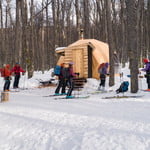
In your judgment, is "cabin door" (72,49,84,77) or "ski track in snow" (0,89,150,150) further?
"cabin door" (72,49,84,77)

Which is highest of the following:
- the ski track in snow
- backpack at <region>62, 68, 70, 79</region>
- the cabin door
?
the cabin door

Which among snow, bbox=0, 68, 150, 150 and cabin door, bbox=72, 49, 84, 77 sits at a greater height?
cabin door, bbox=72, 49, 84, 77

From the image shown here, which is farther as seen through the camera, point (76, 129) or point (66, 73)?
point (66, 73)

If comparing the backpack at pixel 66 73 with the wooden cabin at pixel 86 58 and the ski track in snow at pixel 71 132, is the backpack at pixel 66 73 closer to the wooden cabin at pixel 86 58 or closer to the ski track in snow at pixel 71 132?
the ski track in snow at pixel 71 132

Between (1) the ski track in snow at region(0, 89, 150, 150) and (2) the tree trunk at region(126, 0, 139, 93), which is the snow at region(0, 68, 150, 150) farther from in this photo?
(2) the tree trunk at region(126, 0, 139, 93)

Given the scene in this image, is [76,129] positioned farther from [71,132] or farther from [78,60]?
[78,60]

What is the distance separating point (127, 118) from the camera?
483 centimetres

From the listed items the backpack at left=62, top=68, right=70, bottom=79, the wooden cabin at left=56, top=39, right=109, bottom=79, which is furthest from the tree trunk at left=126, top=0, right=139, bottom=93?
the wooden cabin at left=56, top=39, right=109, bottom=79

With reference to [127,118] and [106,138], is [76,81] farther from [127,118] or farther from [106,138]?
[106,138]

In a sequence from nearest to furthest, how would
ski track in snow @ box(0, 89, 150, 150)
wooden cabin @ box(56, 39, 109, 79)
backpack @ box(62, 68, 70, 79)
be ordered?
1. ski track in snow @ box(0, 89, 150, 150)
2. backpack @ box(62, 68, 70, 79)
3. wooden cabin @ box(56, 39, 109, 79)

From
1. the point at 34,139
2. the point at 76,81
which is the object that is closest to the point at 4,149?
the point at 34,139

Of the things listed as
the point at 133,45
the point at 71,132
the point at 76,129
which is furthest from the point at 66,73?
the point at 71,132

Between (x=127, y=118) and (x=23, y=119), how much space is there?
97.0 inches

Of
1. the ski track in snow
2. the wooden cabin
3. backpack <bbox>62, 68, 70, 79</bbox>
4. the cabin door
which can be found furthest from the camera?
the cabin door
